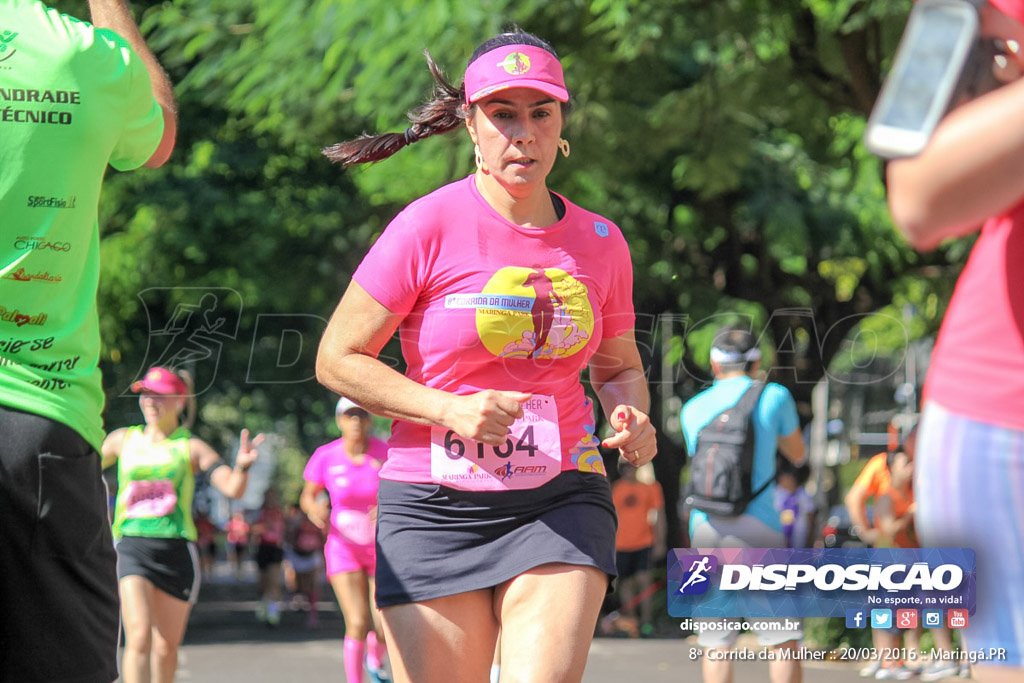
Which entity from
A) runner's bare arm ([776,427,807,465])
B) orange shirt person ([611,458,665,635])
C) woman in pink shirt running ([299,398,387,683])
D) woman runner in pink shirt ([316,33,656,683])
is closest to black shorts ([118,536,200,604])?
woman in pink shirt running ([299,398,387,683])

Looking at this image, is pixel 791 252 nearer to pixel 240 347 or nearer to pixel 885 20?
pixel 885 20

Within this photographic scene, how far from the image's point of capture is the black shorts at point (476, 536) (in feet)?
10.9

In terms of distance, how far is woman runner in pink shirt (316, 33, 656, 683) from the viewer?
330cm

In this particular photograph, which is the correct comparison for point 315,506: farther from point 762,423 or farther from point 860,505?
point 860,505

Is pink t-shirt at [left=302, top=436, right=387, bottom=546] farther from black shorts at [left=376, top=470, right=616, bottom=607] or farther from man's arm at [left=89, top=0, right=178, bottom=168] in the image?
man's arm at [left=89, top=0, right=178, bottom=168]

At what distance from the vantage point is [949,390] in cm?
198

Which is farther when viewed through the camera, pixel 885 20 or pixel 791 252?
pixel 791 252

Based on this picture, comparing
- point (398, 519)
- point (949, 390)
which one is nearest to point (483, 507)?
point (398, 519)

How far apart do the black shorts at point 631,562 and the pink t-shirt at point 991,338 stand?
538 inches

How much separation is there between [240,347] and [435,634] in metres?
15.2

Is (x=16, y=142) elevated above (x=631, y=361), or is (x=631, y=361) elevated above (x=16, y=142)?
(x=16, y=142)

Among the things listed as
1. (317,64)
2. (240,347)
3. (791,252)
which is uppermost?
(317,64)

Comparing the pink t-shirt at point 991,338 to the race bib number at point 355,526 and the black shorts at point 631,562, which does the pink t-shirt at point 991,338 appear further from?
the black shorts at point 631,562

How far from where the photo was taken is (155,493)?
808 centimetres
